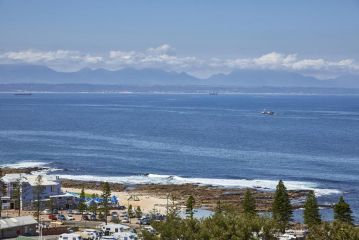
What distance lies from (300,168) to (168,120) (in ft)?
253

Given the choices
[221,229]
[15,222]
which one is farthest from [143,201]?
[221,229]

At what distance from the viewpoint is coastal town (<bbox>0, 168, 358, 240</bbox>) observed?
126 feet

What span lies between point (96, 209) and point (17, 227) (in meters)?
10.9

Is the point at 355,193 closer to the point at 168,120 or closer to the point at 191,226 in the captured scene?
the point at 191,226

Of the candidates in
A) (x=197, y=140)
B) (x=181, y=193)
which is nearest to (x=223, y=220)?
(x=181, y=193)

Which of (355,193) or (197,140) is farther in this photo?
(197,140)

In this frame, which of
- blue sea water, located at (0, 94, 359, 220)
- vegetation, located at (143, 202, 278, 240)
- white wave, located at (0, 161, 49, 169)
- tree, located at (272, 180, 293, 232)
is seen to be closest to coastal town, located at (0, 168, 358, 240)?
tree, located at (272, 180, 293, 232)

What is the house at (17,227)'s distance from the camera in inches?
1481

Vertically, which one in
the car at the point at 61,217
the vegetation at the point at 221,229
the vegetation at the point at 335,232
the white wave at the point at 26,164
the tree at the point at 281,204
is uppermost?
the vegetation at the point at 335,232

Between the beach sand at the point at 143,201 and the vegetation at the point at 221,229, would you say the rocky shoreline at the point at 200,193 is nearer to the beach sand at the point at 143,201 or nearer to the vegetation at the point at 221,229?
the beach sand at the point at 143,201

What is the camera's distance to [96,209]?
48594 mm

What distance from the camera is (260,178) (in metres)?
70.7

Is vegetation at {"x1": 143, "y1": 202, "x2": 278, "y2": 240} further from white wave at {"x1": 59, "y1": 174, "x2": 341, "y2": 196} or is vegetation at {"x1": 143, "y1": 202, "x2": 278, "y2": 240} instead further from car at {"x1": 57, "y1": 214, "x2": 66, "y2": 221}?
white wave at {"x1": 59, "y1": 174, "x2": 341, "y2": 196}

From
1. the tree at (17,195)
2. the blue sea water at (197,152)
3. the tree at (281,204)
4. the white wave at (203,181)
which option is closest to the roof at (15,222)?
the tree at (17,195)
